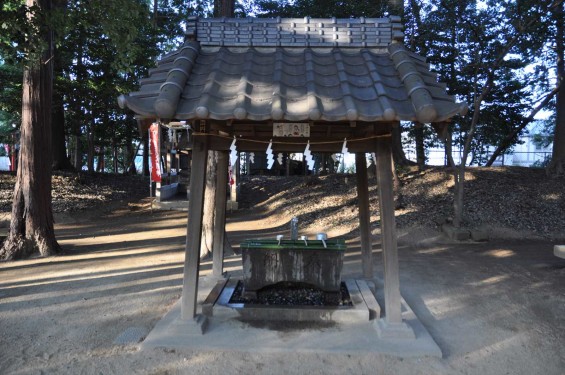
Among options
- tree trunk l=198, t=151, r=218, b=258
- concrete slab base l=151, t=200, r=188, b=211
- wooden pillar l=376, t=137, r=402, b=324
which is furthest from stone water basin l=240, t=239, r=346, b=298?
concrete slab base l=151, t=200, r=188, b=211

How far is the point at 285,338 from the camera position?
4297 millimetres

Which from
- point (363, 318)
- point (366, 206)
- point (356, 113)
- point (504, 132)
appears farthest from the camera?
point (504, 132)

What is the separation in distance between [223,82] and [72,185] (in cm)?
1653

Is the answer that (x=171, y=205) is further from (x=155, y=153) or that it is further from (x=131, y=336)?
(x=131, y=336)

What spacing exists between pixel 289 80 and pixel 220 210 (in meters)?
2.65

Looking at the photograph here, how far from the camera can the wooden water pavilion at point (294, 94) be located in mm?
3715

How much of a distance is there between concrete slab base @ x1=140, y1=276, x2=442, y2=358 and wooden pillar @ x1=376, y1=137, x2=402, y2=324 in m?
0.32

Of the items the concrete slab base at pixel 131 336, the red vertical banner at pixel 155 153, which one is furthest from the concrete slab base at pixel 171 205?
the concrete slab base at pixel 131 336

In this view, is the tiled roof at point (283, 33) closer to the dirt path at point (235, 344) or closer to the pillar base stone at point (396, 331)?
the pillar base stone at point (396, 331)

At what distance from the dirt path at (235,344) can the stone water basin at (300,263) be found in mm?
1178

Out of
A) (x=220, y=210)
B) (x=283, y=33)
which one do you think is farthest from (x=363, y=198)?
(x=283, y=33)

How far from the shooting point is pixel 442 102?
3.80 meters

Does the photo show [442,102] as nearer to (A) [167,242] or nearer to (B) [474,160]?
(A) [167,242]

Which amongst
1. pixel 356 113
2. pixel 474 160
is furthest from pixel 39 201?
pixel 474 160
